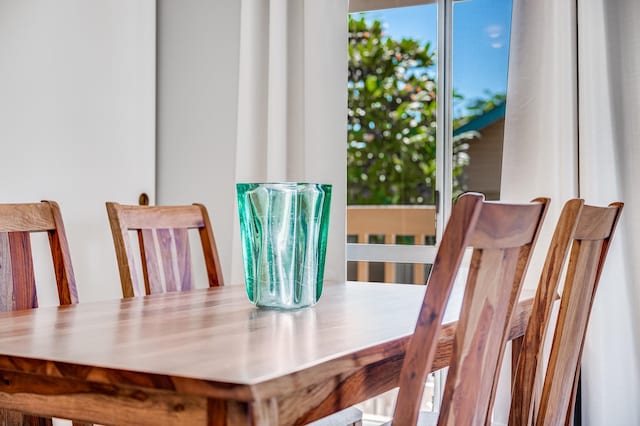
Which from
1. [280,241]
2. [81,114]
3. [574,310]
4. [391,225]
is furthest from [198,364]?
[391,225]

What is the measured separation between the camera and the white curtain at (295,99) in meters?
2.59

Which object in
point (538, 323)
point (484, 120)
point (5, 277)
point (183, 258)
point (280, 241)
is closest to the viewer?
point (538, 323)

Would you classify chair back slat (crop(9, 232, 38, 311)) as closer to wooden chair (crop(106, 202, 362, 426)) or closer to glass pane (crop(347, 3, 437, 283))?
wooden chair (crop(106, 202, 362, 426))

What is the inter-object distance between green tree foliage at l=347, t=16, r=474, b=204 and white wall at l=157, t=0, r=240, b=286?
0.68 meters

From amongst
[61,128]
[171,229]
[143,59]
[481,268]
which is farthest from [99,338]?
[143,59]

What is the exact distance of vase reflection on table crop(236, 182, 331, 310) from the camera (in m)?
1.49

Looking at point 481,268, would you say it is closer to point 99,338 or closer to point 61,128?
point 99,338

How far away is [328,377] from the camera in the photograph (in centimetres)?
96

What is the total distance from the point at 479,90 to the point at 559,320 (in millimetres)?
1468

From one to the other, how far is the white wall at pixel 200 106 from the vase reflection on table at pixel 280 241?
1.30 metres

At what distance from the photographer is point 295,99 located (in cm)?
269

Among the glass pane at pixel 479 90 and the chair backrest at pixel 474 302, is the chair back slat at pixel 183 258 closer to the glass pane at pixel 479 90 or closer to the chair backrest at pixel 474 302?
the glass pane at pixel 479 90

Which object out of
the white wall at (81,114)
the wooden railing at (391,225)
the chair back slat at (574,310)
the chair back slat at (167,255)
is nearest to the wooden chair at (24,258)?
the chair back slat at (167,255)

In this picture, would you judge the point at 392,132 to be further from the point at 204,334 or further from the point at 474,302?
the point at 474,302
